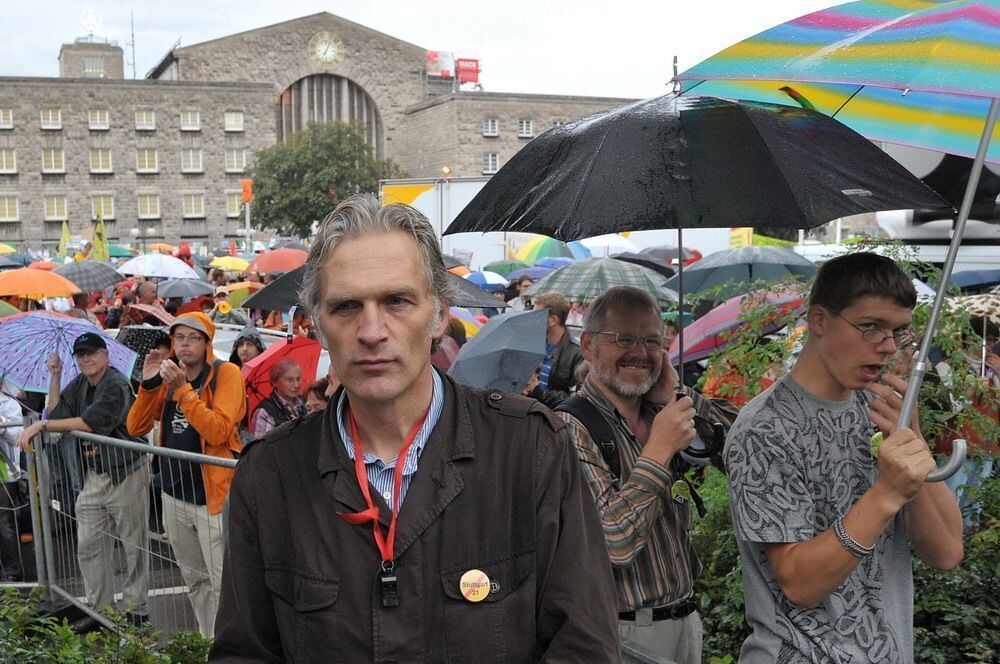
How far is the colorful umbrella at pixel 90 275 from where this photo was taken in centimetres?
1647

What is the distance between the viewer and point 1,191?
62312 millimetres

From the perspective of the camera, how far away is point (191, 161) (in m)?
65.4

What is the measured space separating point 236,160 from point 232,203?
8.78ft

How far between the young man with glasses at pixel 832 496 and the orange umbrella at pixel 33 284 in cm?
1147

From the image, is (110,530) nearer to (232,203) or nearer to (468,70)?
(232,203)

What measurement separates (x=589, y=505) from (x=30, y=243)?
6656 cm

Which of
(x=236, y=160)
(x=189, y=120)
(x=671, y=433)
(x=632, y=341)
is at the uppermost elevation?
(x=189, y=120)

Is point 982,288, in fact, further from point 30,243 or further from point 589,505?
point 30,243

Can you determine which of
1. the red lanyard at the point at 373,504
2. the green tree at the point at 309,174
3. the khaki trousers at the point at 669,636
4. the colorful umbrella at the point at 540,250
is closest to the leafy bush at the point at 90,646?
the khaki trousers at the point at 669,636

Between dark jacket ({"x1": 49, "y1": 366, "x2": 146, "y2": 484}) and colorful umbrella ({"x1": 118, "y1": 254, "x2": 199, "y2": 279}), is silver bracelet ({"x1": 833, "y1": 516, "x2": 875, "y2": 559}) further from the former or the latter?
colorful umbrella ({"x1": 118, "y1": 254, "x2": 199, "y2": 279})

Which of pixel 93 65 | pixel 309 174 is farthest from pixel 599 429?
pixel 93 65

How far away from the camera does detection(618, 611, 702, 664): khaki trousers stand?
10.5 ft

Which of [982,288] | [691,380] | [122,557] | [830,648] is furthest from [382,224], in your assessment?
[982,288]

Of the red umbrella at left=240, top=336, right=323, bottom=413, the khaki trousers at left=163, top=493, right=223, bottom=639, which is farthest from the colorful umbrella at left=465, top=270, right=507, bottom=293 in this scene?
the khaki trousers at left=163, top=493, right=223, bottom=639
